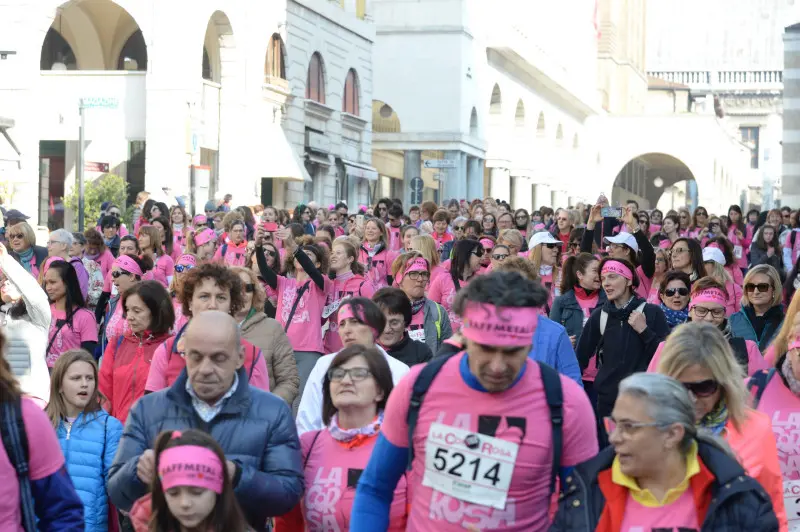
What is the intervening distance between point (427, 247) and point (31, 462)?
940 centimetres

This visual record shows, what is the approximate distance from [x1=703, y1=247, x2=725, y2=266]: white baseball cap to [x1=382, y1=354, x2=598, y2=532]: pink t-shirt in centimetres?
923

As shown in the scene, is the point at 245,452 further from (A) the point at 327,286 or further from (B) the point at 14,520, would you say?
(A) the point at 327,286

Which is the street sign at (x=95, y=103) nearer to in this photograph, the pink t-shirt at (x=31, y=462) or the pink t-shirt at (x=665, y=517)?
the pink t-shirt at (x=31, y=462)

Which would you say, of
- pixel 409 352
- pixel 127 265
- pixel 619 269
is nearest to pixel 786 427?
pixel 409 352

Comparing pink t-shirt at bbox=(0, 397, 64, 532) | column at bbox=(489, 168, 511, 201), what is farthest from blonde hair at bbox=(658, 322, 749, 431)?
column at bbox=(489, 168, 511, 201)

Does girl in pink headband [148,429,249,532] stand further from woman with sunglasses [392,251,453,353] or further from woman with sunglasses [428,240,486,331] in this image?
woman with sunglasses [428,240,486,331]

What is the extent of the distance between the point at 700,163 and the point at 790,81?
46.6 meters

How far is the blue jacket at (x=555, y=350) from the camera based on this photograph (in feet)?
26.1

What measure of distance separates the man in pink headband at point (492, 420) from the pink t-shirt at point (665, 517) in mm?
272

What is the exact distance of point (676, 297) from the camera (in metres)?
10.9

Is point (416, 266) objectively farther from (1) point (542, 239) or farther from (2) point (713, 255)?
(2) point (713, 255)

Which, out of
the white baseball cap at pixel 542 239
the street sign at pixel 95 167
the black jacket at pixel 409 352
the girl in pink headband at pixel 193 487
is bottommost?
the girl in pink headband at pixel 193 487

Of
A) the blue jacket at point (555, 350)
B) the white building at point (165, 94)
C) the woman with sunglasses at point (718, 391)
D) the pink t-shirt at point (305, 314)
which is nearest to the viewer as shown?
the woman with sunglasses at point (718, 391)

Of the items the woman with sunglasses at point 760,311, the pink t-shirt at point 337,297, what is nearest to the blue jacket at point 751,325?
the woman with sunglasses at point 760,311
